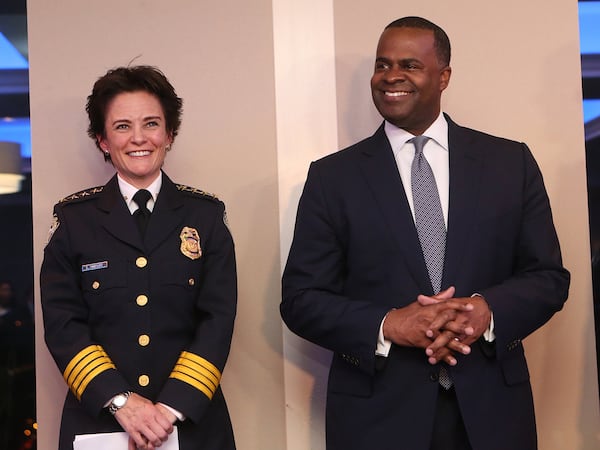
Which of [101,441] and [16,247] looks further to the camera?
Answer: [16,247]

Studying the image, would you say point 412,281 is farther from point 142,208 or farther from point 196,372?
point 142,208

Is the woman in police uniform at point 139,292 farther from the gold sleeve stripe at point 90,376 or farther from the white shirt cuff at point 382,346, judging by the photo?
the white shirt cuff at point 382,346

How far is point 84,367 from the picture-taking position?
7.42 ft

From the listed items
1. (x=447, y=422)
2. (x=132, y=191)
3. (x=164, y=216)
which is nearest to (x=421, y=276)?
(x=447, y=422)

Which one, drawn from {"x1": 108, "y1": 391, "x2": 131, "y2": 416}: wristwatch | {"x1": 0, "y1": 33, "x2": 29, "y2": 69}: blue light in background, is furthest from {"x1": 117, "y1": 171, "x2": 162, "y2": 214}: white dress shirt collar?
{"x1": 0, "y1": 33, "x2": 29, "y2": 69}: blue light in background

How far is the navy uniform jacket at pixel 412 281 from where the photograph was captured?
2254 mm

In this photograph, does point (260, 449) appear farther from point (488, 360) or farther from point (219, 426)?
point (488, 360)

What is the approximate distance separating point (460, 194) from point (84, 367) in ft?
3.65

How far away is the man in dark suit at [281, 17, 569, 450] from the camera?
2236 mm

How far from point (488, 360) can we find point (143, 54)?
158 centimetres

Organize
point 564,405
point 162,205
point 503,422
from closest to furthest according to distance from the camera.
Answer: point 503,422 < point 162,205 < point 564,405

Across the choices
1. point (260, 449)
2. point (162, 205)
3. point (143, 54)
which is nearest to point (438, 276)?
point (162, 205)

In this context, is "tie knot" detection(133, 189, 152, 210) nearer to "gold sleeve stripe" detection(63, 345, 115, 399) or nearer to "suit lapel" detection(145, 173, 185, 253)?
"suit lapel" detection(145, 173, 185, 253)

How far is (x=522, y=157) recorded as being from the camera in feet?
8.19
